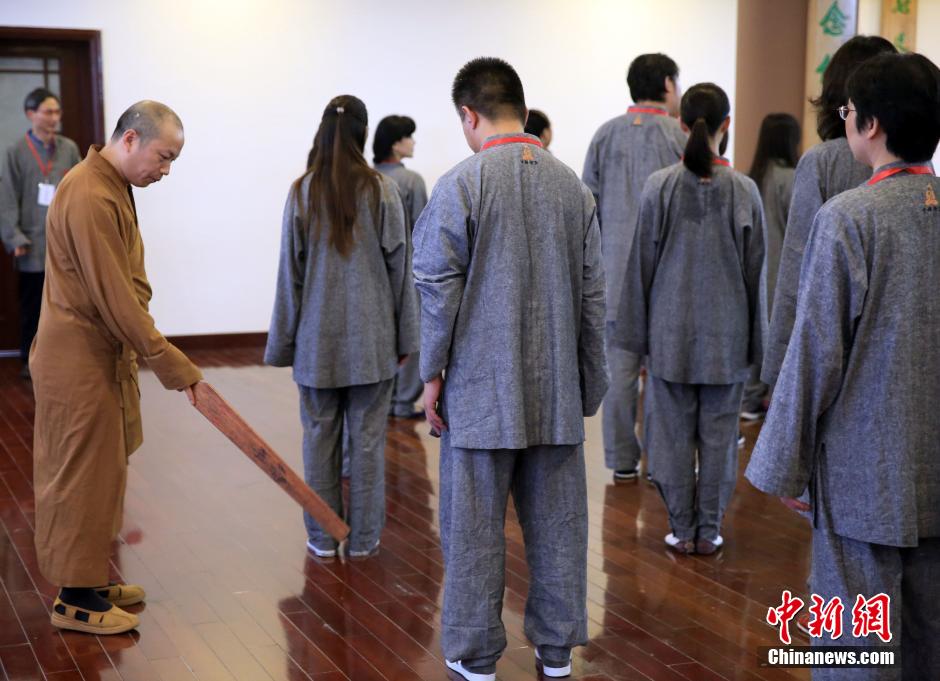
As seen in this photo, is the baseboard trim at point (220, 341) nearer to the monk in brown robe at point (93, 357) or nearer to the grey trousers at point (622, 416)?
the grey trousers at point (622, 416)

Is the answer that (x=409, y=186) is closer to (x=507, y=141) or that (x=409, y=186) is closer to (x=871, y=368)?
(x=507, y=141)

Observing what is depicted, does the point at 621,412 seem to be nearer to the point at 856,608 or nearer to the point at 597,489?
the point at 597,489

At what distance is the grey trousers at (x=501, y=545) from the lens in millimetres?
2703

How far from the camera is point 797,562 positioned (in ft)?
12.2

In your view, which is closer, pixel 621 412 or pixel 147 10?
Answer: pixel 621 412

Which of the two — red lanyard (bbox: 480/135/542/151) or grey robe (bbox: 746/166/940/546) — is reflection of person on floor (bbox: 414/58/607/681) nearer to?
red lanyard (bbox: 480/135/542/151)

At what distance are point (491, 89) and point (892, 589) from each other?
144 centimetres

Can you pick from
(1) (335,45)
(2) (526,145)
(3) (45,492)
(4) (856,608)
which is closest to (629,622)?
(4) (856,608)

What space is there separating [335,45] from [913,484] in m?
6.66

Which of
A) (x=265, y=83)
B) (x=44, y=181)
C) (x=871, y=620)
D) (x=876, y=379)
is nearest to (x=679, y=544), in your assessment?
(x=871, y=620)

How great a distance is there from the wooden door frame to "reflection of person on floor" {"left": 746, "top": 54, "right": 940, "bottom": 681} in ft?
20.8

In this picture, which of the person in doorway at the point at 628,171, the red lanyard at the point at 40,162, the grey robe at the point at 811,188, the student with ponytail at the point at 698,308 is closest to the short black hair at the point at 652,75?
the person in doorway at the point at 628,171

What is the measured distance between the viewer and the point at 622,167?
473cm

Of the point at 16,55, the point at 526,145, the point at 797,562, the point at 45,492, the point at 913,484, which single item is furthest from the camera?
the point at 16,55
